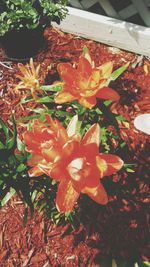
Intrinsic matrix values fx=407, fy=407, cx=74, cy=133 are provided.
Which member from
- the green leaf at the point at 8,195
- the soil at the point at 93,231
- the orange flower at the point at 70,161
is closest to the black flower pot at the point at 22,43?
the soil at the point at 93,231

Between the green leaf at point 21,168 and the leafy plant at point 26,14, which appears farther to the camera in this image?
the leafy plant at point 26,14

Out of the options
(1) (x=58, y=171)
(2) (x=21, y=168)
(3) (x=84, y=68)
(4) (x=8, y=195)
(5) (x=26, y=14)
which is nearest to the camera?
(1) (x=58, y=171)

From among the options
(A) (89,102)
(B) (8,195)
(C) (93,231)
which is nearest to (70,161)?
(A) (89,102)

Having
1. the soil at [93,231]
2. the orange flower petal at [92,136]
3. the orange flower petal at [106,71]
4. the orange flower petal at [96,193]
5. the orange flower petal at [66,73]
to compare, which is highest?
the orange flower petal at [66,73]

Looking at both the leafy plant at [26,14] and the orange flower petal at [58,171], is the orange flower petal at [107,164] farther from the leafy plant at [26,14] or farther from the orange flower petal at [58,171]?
the leafy plant at [26,14]

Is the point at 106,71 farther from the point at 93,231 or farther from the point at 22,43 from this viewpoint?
the point at 22,43

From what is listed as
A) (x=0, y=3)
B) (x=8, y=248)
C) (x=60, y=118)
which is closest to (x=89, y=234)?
(x=8, y=248)

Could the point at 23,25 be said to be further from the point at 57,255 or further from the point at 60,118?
A: the point at 57,255
